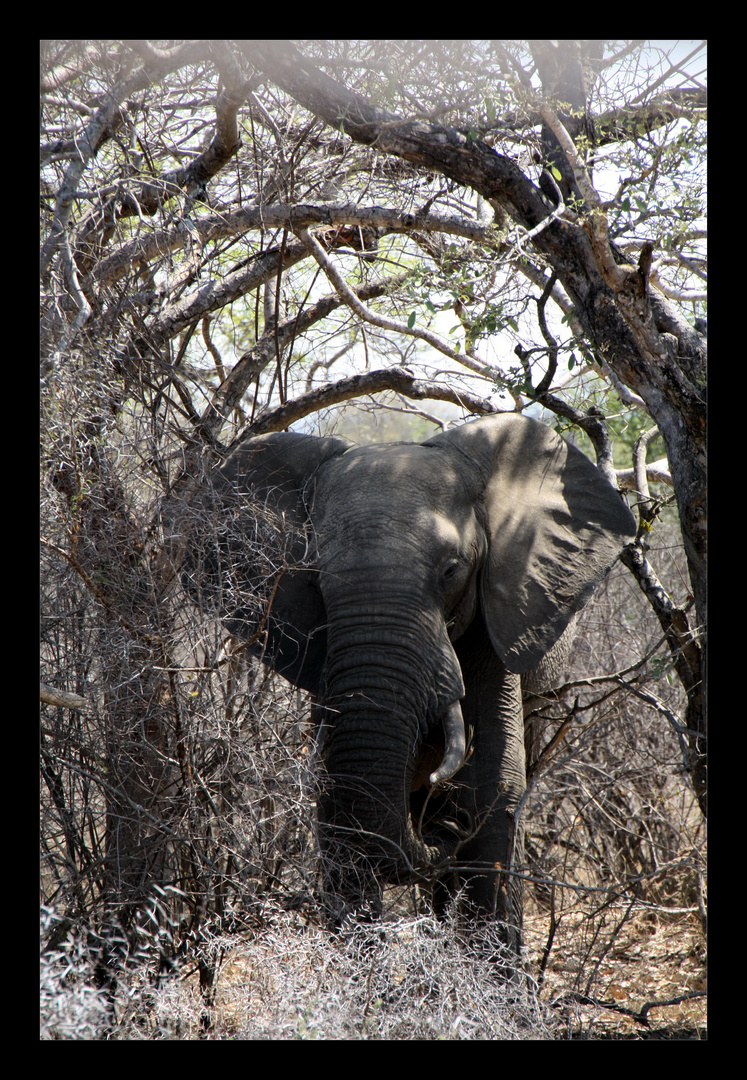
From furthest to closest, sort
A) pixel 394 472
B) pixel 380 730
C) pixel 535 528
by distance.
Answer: pixel 535 528, pixel 394 472, pixel 380 730

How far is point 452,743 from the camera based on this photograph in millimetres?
4293

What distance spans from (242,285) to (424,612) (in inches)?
111

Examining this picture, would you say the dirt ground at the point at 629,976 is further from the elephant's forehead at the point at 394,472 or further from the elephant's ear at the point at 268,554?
the elephant's forehead at the point at 394,472

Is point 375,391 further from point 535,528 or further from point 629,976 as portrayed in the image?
point 629,976

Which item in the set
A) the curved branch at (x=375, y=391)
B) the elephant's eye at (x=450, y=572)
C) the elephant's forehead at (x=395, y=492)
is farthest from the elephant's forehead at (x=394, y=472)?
the curved branch at (x=375, y=391)

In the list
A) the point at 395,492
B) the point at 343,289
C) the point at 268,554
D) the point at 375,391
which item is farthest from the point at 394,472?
the point at 375,391

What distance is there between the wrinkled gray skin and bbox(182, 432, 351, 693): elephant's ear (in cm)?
1

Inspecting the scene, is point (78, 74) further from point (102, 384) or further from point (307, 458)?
point (307, 458)

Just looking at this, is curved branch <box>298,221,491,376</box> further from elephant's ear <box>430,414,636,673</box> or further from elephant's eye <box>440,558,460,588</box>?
elephant's eye <box>440,558,460,588</box>

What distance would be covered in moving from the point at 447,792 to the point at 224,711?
1459 mm

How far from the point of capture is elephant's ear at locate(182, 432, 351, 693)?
4.20 m

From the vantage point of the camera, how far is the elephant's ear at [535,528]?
486 centimetres

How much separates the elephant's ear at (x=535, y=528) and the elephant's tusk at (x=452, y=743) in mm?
499

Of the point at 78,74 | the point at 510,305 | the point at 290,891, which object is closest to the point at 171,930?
the point at 290,891
